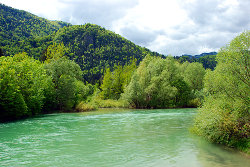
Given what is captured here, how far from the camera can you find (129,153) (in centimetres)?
1558

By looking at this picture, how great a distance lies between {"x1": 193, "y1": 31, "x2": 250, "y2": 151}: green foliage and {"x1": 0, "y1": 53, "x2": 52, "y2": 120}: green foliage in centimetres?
2894

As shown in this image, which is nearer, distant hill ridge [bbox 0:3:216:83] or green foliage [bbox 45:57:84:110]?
green foliage [bbox 45:57:84:110]

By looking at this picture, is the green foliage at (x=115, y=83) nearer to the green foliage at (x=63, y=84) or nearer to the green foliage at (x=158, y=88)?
the green foliage at (x=158, y=88)

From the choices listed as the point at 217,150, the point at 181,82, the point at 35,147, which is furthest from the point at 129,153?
the point at 181,82

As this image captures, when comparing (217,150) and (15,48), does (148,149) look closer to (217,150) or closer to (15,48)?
(217,150)

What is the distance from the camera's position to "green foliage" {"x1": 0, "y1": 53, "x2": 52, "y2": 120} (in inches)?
1350

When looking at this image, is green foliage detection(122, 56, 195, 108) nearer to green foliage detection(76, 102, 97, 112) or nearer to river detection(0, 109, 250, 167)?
green foliage detection(76, 102, 97, 112)

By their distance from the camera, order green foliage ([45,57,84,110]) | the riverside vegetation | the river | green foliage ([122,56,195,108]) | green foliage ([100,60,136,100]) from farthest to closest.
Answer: green foliage ([100,60,136,100]) → green foliage ([122,56,195,108]) → green foliage ([45,57,84,110]) → the riverside vegetation → the river

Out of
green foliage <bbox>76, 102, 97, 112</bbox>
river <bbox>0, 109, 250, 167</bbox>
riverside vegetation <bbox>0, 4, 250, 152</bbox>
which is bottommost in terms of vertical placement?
river <bbox>0, 109, 250, 167</bbox>

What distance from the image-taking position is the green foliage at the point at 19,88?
3428 cm

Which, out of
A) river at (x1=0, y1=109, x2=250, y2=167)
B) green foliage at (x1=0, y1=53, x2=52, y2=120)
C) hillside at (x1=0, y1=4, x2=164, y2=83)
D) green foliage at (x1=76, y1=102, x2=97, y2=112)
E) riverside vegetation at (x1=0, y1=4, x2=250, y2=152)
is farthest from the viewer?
hillside at (x1=0, y1=4, x2=164, y2=83)

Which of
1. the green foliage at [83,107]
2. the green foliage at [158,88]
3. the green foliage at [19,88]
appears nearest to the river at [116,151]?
the green foliage at [19,88]

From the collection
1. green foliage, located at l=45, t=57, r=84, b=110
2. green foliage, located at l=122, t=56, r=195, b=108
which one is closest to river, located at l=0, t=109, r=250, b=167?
green foliage, located at l=45, t=57, r=84, b=110

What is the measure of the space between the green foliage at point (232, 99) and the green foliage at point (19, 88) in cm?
2894
